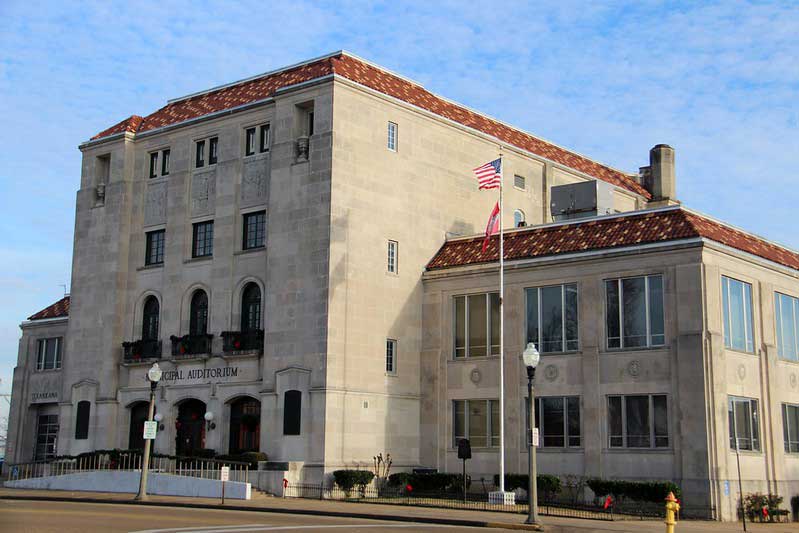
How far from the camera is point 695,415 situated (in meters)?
39.2

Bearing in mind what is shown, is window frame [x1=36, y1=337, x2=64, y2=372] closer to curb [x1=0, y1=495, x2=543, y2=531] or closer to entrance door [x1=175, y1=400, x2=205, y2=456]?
entrance door [x1=175, y1=400, x2=205, y2=456]

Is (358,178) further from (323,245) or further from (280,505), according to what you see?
(280,505)

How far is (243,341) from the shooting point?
47.2 m

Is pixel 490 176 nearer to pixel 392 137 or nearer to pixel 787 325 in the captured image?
pixel 392 137

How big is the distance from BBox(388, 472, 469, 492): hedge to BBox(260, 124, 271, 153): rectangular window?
56.6 ft

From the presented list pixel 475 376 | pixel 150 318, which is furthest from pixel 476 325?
pixel 150 318

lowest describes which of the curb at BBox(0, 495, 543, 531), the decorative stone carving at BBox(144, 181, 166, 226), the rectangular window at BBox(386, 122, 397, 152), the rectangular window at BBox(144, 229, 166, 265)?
the curb at BBox(0, 495, 543, 531)

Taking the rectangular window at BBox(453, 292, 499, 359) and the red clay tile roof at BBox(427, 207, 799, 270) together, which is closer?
the red clay tile roof at BBox(427, 207, 799, 270)

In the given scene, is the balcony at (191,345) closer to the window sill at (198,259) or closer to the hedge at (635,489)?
the window sill at (198,259)

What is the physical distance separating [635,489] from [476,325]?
1147 cm

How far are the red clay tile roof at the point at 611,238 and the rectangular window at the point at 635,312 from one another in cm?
172

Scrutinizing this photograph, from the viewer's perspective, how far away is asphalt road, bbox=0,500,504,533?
24734 millimetres

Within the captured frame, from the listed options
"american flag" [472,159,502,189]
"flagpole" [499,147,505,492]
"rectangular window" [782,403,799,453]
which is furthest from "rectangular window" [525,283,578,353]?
"rectangular window" [782,403,799,453]

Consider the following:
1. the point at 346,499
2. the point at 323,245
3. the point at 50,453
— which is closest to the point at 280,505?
the point at 346,499
